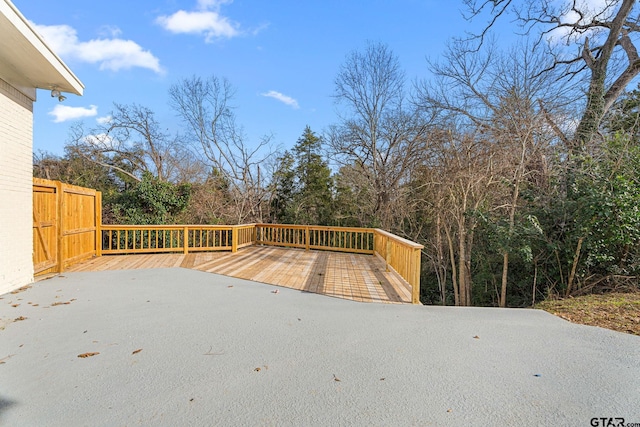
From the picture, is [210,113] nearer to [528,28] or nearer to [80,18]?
[80,18]

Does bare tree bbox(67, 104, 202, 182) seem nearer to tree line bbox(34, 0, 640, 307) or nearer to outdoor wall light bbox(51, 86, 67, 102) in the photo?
tree line bbox(34, 0, 640, 307)

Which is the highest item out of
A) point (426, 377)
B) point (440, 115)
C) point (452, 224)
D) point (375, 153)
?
point (440, 115)

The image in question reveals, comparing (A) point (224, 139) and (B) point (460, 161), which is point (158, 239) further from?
(B) point (460, 161)

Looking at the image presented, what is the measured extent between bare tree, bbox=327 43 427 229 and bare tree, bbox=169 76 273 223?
3785 millimetres

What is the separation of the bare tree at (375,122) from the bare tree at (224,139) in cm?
378

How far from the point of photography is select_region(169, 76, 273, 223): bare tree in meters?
14.0

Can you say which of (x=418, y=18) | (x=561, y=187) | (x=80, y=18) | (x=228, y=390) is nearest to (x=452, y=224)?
(x=561, y=187)

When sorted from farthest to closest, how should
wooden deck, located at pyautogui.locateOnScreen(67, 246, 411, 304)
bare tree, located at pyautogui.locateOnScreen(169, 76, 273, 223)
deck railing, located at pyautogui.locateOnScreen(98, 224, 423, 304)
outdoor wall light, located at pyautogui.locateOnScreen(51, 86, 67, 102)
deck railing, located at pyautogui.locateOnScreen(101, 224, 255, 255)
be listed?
bare tree, located at pyautogui.locateOnScreen(169, 76, 273, 223)
deck railing, located at pyautogui.locateOnScreen(101, 224, 255, 255)
deck railing, located at pyautogui.locateOnScreen(98, 224, 423, 304)
outdoor wall light, located at pyautogui.locateOnScreen(51, 86, 67, 102)
wooden deck, located at pyautogui.locateOnScreen(67, 246, 411, 304)

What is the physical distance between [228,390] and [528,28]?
12459mm

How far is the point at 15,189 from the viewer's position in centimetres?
464

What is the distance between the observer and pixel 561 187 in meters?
6.89

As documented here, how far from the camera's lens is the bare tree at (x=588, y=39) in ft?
26.0

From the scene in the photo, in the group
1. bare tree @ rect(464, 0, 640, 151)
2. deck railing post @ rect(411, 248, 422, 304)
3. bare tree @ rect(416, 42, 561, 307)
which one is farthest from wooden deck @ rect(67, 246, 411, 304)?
bare tree @ rect(464, 0, 640, 151)

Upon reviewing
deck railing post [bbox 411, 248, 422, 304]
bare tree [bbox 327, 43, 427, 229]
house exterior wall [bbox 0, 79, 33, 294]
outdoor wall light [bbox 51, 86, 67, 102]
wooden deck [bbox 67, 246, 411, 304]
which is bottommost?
wooden deck [bbox 67, 246, 411, 304]
